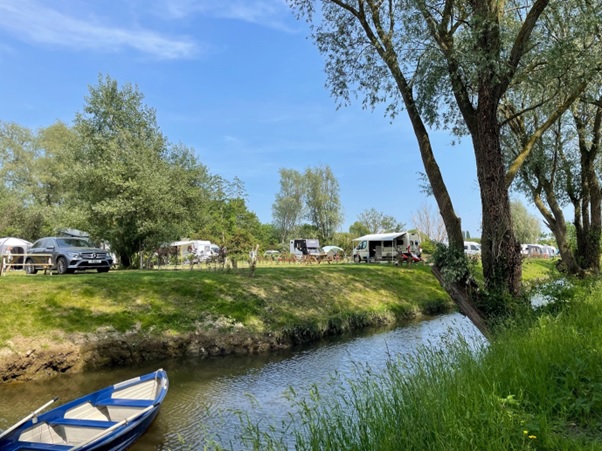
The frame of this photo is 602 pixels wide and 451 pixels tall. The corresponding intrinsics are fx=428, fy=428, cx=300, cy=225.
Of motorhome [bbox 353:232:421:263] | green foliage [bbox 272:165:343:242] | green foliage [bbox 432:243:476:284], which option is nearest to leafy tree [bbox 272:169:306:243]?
green foliage [bbox 272:165:343:242]

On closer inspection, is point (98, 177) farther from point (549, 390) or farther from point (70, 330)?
point (549, 390)

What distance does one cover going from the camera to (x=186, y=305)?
47.5ft

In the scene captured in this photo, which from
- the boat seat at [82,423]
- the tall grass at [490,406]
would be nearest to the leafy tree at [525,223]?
the tall grass at [490,406]

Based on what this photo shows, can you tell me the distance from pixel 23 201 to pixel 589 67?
166 ft

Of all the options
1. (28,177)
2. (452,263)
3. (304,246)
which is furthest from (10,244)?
(452,263)

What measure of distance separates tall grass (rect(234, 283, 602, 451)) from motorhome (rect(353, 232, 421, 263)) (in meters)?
32.8

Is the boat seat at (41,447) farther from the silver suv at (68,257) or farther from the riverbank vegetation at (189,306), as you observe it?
the silver suv at (68,257)

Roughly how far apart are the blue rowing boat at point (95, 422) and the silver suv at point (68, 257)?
1376 centimetres

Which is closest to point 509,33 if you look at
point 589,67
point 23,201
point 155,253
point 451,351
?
point 589,67

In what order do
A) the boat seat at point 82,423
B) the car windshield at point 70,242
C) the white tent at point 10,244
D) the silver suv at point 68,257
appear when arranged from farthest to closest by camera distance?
the white tent at point 10,244, the car windshield at point 70,242, the silver suv at point 68,257, the boat seat at point 82,423

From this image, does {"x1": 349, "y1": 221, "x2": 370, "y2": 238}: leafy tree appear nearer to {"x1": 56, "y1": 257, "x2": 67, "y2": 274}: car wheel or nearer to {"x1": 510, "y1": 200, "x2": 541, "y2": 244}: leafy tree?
{"x1": 510, "y1": 200, "x2": 541, "y2": 244}: leafy tree

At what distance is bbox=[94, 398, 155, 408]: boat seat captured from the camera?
743 cm

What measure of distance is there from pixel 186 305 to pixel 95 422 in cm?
783

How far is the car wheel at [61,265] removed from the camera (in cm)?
1995
